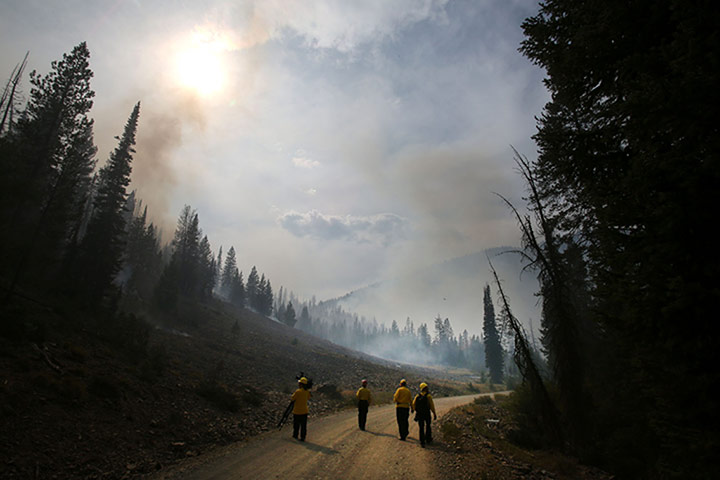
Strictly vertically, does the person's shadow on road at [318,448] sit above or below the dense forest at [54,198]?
→ below

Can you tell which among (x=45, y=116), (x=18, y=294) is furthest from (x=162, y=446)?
(x=45, y=116)

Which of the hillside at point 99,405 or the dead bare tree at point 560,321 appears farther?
the dead bare tree at point 560,321

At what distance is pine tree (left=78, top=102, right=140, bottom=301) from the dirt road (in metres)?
23.4

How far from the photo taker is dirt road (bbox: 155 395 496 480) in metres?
6.96

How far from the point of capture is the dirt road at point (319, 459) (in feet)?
22.8

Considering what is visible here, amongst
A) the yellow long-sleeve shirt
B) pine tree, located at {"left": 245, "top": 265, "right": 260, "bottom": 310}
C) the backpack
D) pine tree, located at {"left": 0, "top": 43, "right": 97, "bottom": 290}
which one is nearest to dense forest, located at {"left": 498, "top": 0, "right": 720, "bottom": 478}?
the backpack

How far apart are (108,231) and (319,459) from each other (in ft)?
102

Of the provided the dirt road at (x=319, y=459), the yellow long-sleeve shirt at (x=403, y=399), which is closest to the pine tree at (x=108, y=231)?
the dirt road at (x=319, y=459)

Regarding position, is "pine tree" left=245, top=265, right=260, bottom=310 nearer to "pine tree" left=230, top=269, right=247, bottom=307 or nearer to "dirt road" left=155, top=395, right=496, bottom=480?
"pine tree" left=230, top=269, right=247, bottom=307

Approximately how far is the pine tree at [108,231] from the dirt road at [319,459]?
76.7 ft

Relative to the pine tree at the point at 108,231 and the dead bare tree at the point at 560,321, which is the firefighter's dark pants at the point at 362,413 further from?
the pine tree at the point at 108,231

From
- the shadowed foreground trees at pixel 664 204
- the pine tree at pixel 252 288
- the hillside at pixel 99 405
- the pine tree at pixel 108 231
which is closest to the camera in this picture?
the shadowed foreground trees at pixel 664 204

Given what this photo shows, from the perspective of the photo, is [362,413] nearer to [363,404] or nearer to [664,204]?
[363,404]

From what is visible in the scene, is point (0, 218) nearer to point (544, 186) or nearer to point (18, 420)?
point (18, 420)
